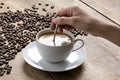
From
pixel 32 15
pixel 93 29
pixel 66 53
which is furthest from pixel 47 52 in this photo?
pixel 32 15

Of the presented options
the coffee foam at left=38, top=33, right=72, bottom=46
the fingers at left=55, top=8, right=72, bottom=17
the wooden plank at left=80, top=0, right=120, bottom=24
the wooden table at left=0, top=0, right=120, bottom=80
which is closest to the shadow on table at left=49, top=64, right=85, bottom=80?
the wooden table at left=0, top=0, right=120, bottom=80

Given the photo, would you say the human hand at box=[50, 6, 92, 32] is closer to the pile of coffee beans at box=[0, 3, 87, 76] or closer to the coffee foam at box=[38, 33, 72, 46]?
the coffee foam at box=[38, 33, 72, 46]

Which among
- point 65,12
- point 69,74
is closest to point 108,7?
point 65,12

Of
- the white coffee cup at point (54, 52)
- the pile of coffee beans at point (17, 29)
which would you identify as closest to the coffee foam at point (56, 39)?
the white coffee cup at point (54, 52)

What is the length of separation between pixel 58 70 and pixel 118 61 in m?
0.26

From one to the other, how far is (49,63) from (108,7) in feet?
2.01

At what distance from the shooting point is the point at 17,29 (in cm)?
134

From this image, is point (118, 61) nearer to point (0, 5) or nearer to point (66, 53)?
point (66, 53)

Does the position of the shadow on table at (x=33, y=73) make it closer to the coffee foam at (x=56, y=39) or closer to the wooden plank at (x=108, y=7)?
the coffee foam at (x=56, y=39)

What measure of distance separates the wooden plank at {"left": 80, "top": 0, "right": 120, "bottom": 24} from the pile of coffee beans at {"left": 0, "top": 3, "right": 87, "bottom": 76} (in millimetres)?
220

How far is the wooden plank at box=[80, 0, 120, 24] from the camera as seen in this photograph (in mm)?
1466

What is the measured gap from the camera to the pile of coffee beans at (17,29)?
1.18 m

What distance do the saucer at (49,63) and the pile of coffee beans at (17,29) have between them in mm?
58

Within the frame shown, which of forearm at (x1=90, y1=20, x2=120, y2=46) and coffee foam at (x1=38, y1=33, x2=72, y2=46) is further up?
forearm at (x1=90, y1=20, x2=120, y2=46)
